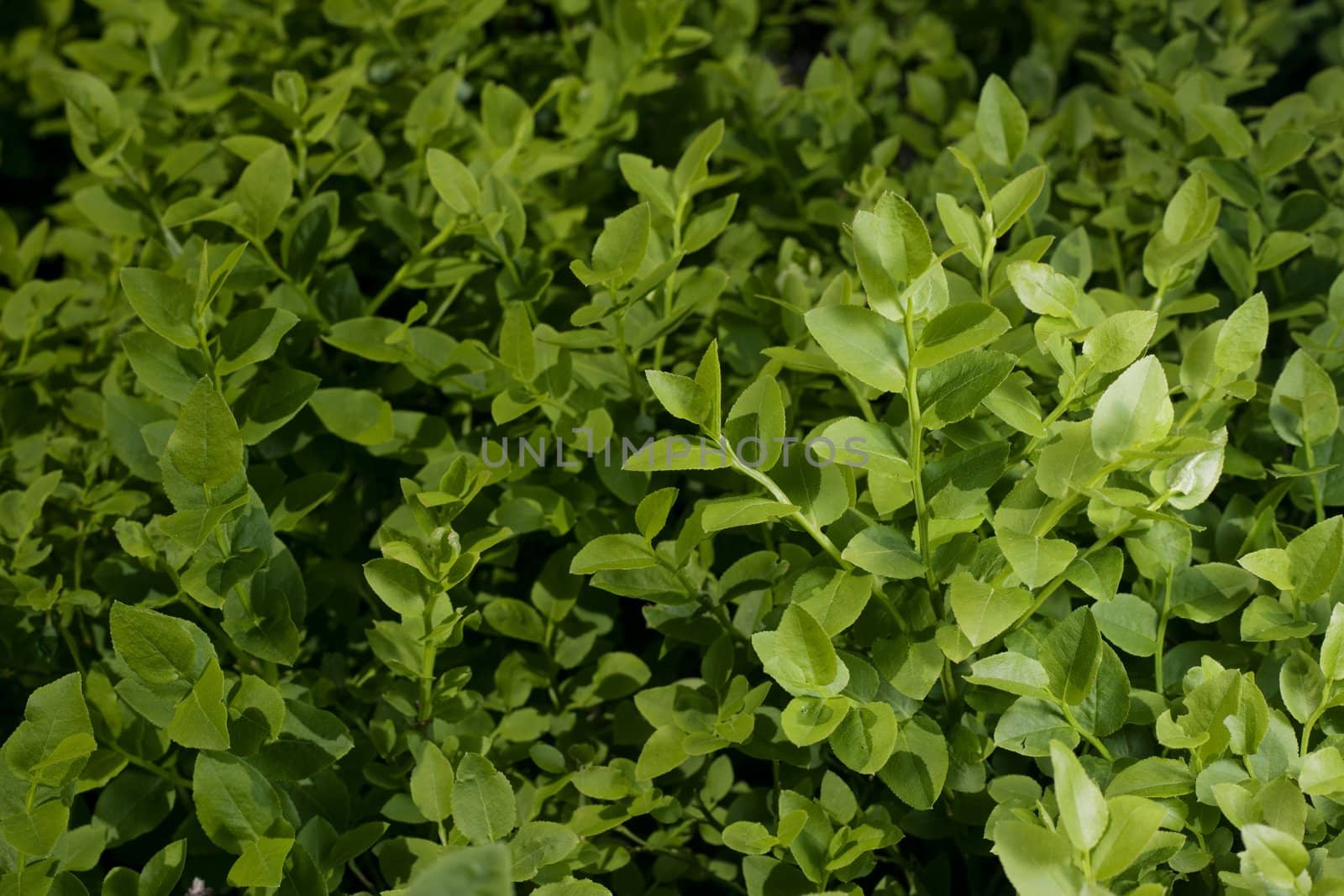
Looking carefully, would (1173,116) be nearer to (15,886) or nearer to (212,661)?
(212,661)

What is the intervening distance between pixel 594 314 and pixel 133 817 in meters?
0.52

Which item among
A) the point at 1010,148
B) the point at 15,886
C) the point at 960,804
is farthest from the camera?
the point at 1010,148

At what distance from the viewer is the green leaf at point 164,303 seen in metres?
0.94

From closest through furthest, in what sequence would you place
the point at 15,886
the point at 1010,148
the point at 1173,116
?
the point at 15,886 → the point at 1010,148 → the point at 1173,116

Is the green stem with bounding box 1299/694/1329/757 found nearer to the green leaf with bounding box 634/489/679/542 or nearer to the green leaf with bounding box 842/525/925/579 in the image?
the green leaf with bounding box 842/525/925/579

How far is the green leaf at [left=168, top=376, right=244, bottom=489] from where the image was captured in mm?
834

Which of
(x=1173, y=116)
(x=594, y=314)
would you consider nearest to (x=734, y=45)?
(x=1173, y=116)

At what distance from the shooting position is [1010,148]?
1.13 m

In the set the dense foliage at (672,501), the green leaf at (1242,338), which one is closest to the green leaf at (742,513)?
the dense foliage at (672,501)

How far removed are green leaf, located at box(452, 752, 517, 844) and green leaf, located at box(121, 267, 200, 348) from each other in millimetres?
396

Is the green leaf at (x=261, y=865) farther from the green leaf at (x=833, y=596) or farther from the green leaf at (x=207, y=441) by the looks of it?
the green leaf at (x=833, y=596)

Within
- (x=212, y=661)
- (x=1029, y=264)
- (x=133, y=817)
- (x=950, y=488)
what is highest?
(x=1029, y=264)

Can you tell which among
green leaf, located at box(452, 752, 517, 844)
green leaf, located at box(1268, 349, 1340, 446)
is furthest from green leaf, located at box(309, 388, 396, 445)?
green leaf, located at box(1268, 349, 1340, 446)

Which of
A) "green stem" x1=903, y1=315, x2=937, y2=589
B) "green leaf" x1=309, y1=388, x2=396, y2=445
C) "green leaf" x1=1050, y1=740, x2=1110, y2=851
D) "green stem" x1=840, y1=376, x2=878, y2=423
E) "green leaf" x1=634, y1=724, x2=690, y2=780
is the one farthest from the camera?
"green leaf" x1=309, y1=388, x2=396, y2=445
